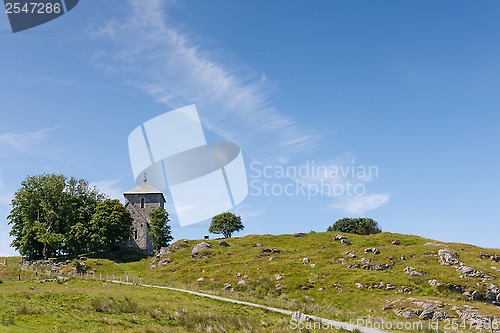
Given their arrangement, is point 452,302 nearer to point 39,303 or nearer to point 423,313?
point 423,313

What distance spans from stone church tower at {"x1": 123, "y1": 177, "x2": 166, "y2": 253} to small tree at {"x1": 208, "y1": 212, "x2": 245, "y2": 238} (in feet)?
111

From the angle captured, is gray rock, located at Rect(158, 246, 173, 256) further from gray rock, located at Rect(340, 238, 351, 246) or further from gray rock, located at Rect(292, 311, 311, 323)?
gray rock, located at Rect(292, 311, 311, 323)

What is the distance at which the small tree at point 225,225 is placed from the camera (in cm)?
15125

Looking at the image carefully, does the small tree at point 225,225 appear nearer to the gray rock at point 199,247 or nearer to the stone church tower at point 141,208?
the stone church tower at point 141,208

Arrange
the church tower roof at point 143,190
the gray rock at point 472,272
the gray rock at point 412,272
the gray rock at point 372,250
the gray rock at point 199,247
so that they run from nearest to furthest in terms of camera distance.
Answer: the gray rock at point 472,272
the gray rock at point 412,272
the gray rock at point 372,250
the gray rock at point 199,247
the church tower roof at point 143,190

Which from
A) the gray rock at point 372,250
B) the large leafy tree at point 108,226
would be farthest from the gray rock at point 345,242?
the large leafy tree at point 108,226

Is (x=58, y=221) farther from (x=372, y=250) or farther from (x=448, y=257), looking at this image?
(x=448, y=257)

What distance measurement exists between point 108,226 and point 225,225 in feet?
191

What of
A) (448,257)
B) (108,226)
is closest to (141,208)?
(108,226)

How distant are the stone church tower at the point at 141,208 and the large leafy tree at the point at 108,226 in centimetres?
797

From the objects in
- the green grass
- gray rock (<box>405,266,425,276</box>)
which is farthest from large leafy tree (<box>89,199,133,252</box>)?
gray rock (<box>405,266,425,276</box>)

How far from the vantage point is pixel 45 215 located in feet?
321

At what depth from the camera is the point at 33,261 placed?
293 ft

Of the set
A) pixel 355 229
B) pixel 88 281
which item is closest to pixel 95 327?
pixel 88 281
